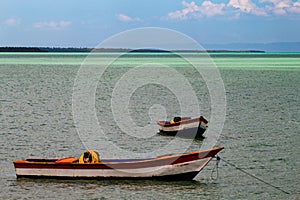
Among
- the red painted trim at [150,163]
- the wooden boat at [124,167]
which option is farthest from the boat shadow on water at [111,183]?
the red painted trim at [150,163]

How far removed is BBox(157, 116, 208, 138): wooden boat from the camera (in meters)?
29.9

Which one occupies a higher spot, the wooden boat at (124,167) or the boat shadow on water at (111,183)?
the wooden boat at (124,167)

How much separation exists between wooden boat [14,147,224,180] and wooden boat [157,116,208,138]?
10.1m

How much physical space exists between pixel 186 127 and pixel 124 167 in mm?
11033

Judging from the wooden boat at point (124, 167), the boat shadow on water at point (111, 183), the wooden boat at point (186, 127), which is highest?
the wooden boat at point (186, 127)

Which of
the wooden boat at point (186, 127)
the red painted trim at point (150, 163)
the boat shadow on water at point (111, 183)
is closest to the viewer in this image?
the red painted trim at point (150, 163)

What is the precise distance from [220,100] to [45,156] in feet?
91.0

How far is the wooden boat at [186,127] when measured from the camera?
29875 mm

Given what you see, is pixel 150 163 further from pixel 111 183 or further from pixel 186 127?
pixel 186 127

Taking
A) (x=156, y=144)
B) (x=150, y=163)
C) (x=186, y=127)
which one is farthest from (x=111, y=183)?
(x=186, y=127)

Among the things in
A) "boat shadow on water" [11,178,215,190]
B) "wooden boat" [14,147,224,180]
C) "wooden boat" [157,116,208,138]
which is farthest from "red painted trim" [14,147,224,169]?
"wooden boat" [157,116,208,138]

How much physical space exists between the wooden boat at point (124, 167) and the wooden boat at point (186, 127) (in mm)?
10066

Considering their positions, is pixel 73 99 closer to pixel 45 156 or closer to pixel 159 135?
pixel 159 135

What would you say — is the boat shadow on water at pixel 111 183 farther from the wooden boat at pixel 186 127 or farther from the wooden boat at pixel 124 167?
the wooden boat at pixel 186 127
